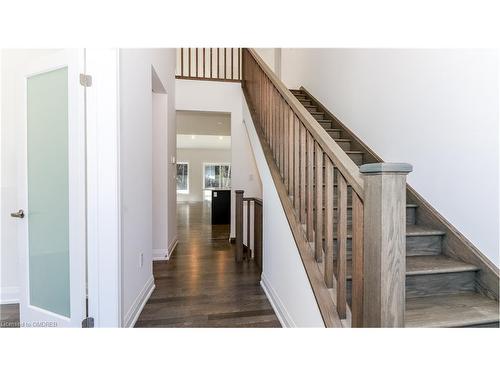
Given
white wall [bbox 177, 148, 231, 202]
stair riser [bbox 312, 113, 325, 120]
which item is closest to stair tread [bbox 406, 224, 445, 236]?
stair riser [bbox 312, 113, 325, 120]

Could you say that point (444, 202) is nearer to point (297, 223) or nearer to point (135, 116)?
point (297, 223)

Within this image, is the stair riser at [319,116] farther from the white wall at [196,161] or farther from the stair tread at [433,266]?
the white wall at [196,161]

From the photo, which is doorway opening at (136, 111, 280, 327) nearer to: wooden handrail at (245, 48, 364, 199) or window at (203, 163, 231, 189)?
wooden handrail at (245, 48, 364, 199)

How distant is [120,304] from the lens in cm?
182

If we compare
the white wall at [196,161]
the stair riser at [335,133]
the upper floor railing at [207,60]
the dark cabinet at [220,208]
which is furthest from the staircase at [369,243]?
the white wall at [196,161]

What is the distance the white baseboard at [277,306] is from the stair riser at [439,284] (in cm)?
84

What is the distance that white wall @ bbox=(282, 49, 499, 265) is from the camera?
161 cm

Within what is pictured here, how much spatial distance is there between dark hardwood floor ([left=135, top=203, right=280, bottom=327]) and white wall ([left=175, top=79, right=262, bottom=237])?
4.07 feet

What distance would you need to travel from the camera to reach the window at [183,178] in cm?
1373

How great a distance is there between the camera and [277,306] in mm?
2268
